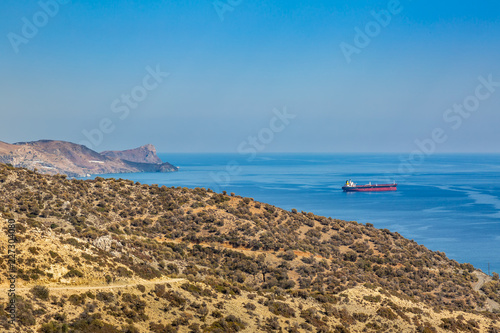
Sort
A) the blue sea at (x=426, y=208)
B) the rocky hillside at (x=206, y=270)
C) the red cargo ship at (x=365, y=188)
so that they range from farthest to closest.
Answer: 1. the red cargo ship at (x=365, y=188)
2. the blue sea at (x=426, y=208)
3. the rocky hillside at (x=206, y=270)

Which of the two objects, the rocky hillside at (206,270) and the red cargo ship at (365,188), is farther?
the red cargo ship at (365,188)

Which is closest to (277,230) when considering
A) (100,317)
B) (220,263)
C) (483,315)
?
(220,263)

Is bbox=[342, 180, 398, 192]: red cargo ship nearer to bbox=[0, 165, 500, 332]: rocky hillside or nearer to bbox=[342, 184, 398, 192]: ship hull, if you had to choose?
bbox=[342, 184, 398, 192]: ship hull

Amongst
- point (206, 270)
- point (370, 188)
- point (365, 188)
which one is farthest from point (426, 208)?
point (206, 270)

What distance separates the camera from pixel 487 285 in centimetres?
4669

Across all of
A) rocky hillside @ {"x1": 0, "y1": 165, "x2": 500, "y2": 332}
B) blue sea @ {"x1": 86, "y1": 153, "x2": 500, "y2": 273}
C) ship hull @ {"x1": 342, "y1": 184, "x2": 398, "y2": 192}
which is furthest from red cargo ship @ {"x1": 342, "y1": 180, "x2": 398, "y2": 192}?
rocky hillside @ {"x1": 0, "y1": 165, "x2": 500, "y2": 332}

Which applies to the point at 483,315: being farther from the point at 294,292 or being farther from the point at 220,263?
the point at 220,263

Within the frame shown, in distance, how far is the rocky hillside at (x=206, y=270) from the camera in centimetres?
2173

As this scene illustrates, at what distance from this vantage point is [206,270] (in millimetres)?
35906

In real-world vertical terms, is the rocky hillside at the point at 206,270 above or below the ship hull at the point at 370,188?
below

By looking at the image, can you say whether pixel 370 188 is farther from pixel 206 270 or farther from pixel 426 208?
pixel 206 270

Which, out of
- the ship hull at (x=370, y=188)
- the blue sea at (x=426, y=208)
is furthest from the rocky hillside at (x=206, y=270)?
the ship hull at (x=370, y=188)

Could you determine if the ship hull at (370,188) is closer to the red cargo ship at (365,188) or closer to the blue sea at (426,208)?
the red cargo ship at (365,188)

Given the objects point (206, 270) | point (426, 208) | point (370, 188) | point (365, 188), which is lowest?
point (206, 270)
